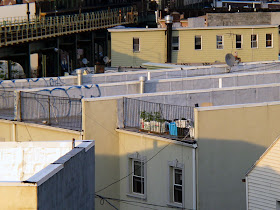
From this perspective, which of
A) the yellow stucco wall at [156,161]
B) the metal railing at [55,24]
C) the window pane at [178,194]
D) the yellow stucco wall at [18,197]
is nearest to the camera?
the yellow stucco wall at [18,197]

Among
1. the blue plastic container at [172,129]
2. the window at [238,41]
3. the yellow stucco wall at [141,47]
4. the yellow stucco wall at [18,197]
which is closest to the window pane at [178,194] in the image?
the blue plastic container at [172,129]

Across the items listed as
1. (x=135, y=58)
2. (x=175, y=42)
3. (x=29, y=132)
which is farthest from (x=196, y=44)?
(x=29, y=132)

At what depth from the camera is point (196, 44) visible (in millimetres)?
63906

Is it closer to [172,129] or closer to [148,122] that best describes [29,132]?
[148,122]

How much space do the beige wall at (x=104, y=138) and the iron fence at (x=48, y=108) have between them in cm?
275

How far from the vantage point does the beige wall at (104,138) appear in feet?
104

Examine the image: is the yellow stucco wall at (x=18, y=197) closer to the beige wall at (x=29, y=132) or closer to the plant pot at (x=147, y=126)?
the plant pot at (x=147, y=126)

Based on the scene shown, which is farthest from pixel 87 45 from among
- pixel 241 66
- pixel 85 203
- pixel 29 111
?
pixel 85 203

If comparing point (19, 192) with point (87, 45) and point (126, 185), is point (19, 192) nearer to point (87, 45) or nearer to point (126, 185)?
point (126, 185)

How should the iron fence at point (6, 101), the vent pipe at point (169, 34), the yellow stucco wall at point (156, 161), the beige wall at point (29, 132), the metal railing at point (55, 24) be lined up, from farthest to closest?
1. the metal railing at point (55, 24)
2. the vent pipe at point (169, 34)
3. the iron fence at point (6, 101)
4. the beige wall at point (29, 132)
5. the yellow stucco wall at point (156, 161)

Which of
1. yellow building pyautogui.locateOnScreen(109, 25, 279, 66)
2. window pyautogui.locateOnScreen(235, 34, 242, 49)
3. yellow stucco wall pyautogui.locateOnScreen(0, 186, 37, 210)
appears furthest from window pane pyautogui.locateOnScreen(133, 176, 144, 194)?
window pyautogui.locateOnScreen(235, 34, 242, 49)

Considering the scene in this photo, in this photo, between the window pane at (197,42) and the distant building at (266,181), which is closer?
the distant building at (266,181)

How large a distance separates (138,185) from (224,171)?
3.72 meters

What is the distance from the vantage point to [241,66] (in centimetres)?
4878
